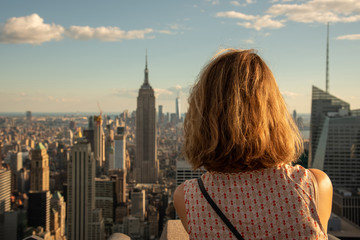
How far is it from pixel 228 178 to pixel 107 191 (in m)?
13.0

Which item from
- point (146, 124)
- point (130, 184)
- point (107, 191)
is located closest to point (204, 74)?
point (107, 191)

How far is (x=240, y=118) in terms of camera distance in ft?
1.60

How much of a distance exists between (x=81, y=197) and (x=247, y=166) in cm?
1204

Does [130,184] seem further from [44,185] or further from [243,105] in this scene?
[243,105]

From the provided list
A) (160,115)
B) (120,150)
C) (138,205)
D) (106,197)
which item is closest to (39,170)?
(106,197)

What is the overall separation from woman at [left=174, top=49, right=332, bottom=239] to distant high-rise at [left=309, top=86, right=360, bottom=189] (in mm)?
12912

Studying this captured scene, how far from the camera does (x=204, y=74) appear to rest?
516 millimetres

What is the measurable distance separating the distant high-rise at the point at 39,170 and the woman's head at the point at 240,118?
43.6ft

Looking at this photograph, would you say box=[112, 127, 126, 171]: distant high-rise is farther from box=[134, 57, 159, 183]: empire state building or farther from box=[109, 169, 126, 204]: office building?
box=[109, 169, 126, 204]: office building

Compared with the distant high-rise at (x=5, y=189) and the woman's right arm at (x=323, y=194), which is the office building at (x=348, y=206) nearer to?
the distant high-rise at (x=5, y=189)

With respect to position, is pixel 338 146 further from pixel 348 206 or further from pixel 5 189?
pixel 5 189

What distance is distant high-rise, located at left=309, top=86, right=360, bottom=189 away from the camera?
12.5m

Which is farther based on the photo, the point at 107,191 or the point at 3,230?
the point at 107,191

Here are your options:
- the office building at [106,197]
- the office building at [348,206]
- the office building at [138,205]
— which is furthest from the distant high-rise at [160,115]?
the office building at [348,206]
